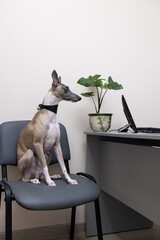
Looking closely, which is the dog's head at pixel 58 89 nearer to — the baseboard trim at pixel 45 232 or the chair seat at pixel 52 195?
the chair seat at pixel 52 195

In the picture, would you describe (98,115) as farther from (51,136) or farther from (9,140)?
(9,140)

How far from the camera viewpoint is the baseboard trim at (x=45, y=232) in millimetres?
1671

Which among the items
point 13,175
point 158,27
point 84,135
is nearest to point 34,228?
point 13,175

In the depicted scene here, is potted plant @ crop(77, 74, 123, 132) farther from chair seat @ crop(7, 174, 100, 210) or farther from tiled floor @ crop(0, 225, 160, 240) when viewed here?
tiled floor @ crop(0, 225, 160, 240)

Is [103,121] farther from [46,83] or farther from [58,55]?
[58,55]

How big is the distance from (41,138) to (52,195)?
362 millimetres

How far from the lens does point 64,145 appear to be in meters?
1.60

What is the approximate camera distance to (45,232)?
1728 millimetres

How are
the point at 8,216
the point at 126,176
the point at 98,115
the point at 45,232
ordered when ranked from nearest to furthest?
1. the point at 8,216
2. the point at 126,176
3. the point at 98,115
4. the point at 45,232

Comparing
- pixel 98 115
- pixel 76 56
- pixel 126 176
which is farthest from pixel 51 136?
pixel 76 56

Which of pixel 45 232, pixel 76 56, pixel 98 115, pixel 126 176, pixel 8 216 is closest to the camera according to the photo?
pixel 8 216

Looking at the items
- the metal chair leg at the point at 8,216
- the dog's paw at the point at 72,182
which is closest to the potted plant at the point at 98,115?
the dog's paw at the point at 72,182

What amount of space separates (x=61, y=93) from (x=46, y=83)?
17.0 inches

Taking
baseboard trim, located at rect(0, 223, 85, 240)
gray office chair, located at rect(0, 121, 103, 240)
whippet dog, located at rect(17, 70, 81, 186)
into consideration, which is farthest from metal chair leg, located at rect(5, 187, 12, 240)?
baseboard trim, located at rect(0, 223, 85, 240)
